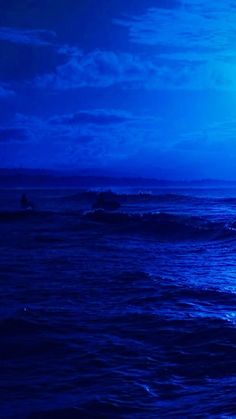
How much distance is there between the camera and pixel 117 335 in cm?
793

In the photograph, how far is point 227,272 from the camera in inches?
532

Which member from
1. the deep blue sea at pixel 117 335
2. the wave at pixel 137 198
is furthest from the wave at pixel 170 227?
the wave at pixel 137 198

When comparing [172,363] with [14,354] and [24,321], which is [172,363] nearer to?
[14,354]

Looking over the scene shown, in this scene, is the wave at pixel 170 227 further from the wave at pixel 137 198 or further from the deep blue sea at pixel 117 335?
the wave at pixel 137 198

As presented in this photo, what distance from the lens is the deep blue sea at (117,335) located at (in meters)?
5.55

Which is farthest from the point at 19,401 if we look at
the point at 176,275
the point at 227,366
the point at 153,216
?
the point at 153,216

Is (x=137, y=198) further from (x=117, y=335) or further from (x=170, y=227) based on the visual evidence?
(x=117, y=335)

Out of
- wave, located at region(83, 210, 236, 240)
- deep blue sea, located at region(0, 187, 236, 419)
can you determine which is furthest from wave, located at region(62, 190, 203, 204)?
deep blue sea, located at region(0, 187, 236, 419)

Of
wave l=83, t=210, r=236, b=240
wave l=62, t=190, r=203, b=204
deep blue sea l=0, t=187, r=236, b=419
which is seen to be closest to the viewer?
deep blue sea l=0, t=187, r=236, b=419

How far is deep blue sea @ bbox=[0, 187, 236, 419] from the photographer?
5555 millimetres

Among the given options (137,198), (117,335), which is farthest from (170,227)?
(137,198)

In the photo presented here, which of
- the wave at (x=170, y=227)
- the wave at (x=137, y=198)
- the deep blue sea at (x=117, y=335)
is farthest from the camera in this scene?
the wave at (x=137, y=198)

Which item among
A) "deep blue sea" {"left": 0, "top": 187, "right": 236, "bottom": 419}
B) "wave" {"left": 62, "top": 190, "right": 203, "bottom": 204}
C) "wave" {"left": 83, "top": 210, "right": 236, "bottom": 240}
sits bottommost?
"deep blue sea" {"left": 0, "top": 187, "right": 236, "bottom": 419}

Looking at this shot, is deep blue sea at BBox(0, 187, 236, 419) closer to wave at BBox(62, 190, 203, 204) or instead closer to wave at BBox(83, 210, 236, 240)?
wave at BBox(83, 210, 236, 240)
